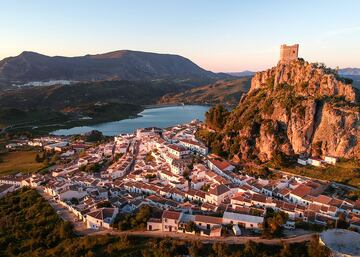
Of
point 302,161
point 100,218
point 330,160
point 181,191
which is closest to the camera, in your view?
point 100,218

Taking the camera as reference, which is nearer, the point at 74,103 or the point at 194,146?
the point at 194,146

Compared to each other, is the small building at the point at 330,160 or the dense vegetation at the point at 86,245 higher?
the small building at the point at 330,160

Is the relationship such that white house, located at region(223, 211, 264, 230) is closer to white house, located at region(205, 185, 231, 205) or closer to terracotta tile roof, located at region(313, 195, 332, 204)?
white house, located at region(205, 185, 231, 205)

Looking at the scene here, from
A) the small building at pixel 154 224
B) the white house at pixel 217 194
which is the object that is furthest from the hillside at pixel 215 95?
the small building at pixel 154 224

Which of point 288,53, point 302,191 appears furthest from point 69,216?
point 288,53

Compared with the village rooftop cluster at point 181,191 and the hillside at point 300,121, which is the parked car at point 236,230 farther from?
the hillside at point 300,121

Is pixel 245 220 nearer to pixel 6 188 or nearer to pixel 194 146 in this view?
pixel 194 146

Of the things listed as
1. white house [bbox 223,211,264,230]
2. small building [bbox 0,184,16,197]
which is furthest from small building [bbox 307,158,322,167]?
small building [bbox 0,184,16,197]
